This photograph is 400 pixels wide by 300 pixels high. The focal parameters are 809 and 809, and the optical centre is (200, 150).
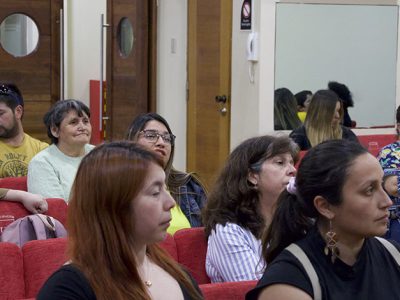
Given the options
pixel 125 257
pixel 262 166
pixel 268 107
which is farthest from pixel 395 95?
pixel 125 257

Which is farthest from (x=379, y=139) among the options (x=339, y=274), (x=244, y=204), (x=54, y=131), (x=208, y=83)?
(x=339, y=274)

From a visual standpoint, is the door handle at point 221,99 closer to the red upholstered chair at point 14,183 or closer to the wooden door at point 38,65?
the wooden door at point 38,65

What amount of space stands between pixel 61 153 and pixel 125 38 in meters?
3.58

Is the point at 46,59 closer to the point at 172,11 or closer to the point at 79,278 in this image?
the point at 172,11

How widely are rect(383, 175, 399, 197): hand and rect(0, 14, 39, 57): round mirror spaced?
16.2ft

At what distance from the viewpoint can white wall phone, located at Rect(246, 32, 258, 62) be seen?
6.24 meters

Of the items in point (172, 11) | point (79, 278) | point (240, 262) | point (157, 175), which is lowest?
point (240, 262)

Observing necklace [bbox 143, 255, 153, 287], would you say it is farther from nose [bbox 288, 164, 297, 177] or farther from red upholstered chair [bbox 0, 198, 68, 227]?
red upholstered chair [bbox 0, 198, 68, 227]

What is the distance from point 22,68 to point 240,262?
19.3 ft

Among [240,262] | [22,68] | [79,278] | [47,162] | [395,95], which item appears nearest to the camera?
[79,278]

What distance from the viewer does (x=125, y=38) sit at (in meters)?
7.76

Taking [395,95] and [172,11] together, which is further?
[172,11]

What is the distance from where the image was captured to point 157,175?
195 centimetres

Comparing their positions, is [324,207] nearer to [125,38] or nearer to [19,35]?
[125,38]
